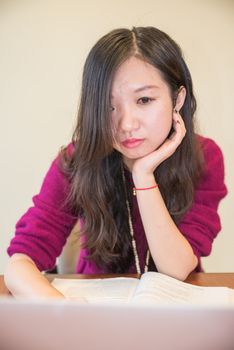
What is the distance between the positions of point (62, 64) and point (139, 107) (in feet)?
3.04

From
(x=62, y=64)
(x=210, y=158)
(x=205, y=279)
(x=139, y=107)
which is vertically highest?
(x=62, y=64)

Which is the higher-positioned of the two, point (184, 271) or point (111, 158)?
point (111, 158)

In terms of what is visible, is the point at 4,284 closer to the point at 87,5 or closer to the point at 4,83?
the point at 4,83

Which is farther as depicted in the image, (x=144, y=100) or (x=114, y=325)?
(x=144, y=100)

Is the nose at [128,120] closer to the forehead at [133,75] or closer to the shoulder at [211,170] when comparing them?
the forehead at [133,75]

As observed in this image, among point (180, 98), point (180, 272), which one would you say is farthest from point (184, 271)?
point (180, 98)

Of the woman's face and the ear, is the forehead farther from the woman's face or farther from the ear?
the ear

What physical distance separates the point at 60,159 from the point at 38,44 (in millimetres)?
843

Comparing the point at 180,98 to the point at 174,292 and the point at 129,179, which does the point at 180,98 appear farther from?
the point at 174,292

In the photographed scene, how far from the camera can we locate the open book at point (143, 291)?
657mm

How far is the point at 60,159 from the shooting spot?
0.95 metres

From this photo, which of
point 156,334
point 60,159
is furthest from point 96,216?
point 156,334

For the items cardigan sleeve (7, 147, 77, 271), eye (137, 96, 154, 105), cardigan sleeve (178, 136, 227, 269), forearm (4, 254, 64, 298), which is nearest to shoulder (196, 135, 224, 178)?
cardigan sleeve (178, 136, 227, 269)

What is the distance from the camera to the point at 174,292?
2.28 feet
